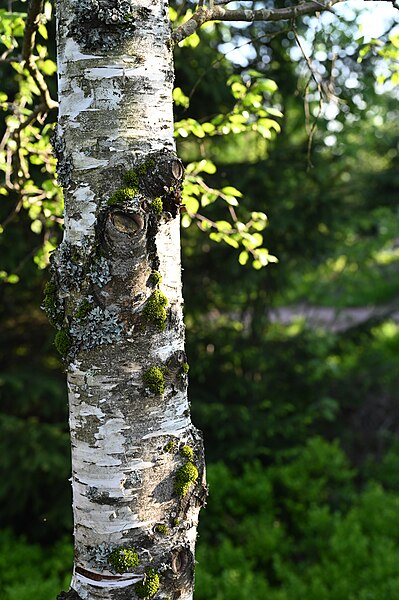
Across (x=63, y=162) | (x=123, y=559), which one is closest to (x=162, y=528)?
(x=123, y=559)

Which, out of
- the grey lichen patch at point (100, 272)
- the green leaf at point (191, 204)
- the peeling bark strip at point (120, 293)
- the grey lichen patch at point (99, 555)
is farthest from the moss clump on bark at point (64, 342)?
the green leaf at point (191, 204)

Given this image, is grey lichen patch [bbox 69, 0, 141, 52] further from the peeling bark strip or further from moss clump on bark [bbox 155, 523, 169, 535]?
moss clump on bark [bbox 155, 523, 169, 535]

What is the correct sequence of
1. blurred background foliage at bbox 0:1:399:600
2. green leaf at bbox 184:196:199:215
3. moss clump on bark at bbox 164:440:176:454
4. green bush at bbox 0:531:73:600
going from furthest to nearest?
blurred background foliage at bbox 0:1:399:600
green bush at bbox 0:531:73:600
green leaf at bbox 184:196:199:215
moss clump on bark at bbox 164:440:176:454

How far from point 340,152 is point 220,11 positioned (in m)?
3.74

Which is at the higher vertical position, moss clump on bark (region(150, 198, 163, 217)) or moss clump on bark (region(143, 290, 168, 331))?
moss clump on bark (region(150, 198, 163, 217))

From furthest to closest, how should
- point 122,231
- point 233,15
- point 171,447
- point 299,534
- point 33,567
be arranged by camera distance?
1. point 299,534
2. point 33,567
3. point 233,15
4. point 171,447
5. point 122,231

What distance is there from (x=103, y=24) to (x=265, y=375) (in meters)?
4.43

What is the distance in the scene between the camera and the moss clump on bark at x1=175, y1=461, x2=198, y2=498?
5.02 feet

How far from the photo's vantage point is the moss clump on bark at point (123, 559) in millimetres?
1471

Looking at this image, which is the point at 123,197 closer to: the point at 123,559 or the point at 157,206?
the point at 157,206

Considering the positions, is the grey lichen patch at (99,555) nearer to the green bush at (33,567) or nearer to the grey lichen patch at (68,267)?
the grey lichen patch at (68,267)

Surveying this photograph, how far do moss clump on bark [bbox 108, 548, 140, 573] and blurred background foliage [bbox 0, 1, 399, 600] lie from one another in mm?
2588

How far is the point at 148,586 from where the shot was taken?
1480mm

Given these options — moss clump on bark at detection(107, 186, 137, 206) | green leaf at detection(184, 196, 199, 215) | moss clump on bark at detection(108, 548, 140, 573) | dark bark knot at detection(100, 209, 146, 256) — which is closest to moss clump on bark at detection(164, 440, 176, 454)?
moss clump on bark at detection(108, 548, 140, 573)
